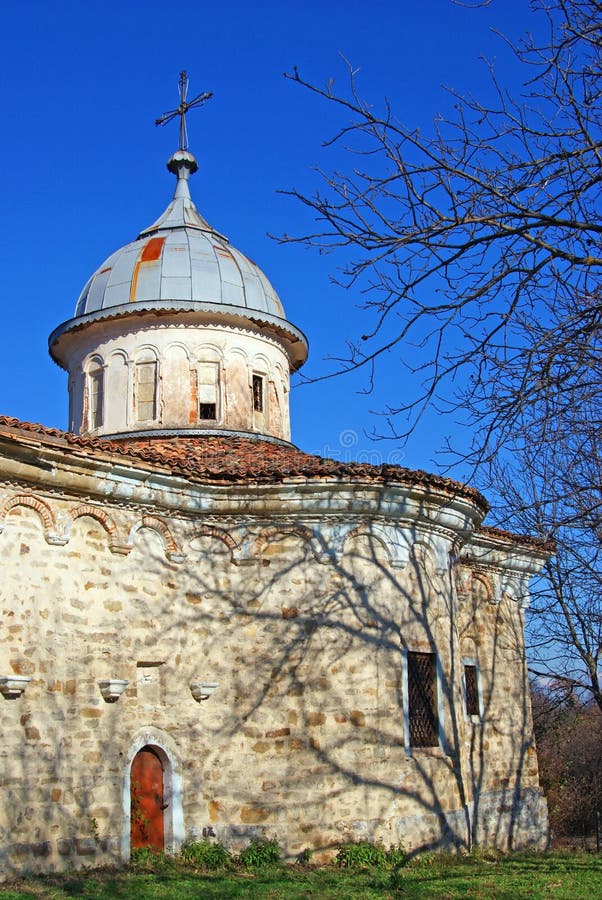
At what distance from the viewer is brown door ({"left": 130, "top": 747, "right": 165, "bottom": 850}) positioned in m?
9.96

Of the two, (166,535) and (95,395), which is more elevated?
(95,395)

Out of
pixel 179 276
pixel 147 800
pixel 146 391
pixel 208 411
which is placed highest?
pixel 179 276

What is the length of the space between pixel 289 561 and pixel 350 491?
43.9 inches

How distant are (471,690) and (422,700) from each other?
3.16 meters

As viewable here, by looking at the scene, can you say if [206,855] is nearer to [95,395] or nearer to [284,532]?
[284,532]

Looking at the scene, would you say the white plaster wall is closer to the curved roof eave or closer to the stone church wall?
the curved roof eave

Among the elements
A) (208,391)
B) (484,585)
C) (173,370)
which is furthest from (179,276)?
(484,585)

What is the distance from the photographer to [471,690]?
47.3ft

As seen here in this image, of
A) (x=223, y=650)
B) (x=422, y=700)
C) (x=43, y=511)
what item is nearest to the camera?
(x=43, y=511)

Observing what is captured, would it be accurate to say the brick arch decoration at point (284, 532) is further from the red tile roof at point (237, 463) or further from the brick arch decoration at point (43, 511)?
the brick arch decoration at point (43, 511)

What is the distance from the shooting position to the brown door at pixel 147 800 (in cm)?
996

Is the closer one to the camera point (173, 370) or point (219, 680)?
point (219, 680)

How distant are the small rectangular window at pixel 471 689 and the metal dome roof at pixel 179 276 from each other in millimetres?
6341

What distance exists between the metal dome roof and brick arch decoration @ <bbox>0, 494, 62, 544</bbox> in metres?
5.42
